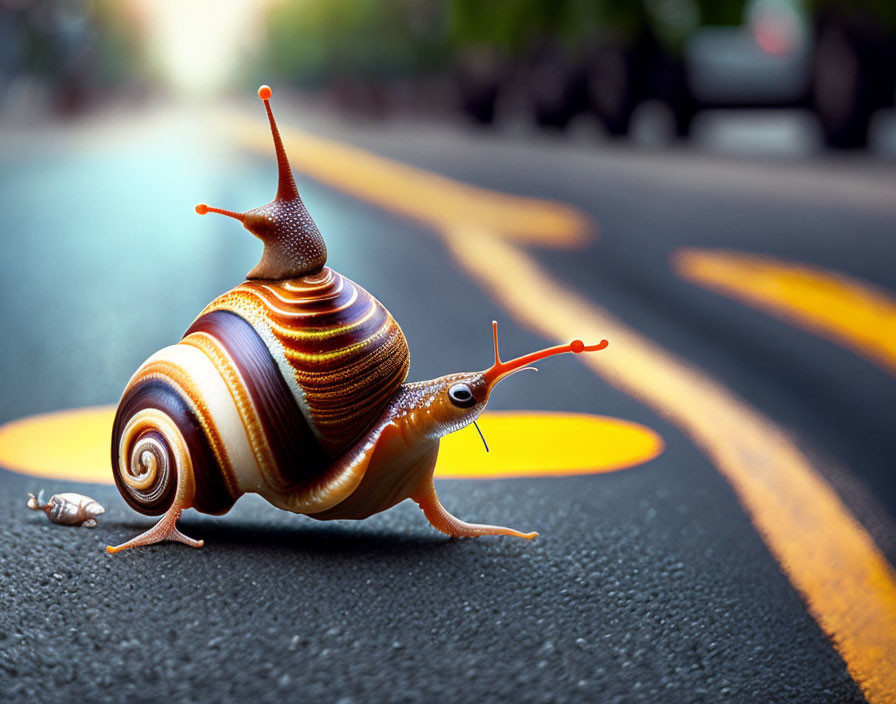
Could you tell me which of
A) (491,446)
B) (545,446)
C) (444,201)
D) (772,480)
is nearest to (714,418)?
(772,480)

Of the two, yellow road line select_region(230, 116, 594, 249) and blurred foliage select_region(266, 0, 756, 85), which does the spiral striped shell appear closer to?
yellow road line select_region(230, 116, 594, 249)

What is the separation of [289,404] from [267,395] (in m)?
0.04

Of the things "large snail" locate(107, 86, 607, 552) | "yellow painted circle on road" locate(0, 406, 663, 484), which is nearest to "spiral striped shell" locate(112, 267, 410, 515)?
"large snail" locate(107, 86, 607, 552)

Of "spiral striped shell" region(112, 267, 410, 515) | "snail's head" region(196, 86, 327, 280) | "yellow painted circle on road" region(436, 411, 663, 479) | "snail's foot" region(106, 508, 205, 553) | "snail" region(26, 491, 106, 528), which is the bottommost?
"yellow painted circle on road" region(436, 411, 663, 479)

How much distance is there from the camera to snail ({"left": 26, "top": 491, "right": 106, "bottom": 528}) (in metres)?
2.31

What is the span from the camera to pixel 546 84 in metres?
13.9

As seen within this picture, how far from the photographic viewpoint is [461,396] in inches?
81.4

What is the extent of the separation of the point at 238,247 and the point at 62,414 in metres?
2.64

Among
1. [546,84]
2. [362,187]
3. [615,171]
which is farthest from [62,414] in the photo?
[546,84]

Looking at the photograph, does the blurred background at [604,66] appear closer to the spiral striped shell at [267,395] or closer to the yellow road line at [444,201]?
the yellow road line at [444,201]

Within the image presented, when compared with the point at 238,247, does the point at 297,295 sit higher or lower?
higher

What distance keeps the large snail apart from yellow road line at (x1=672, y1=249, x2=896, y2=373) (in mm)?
2481

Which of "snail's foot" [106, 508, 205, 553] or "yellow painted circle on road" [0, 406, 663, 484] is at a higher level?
"snail's foot" [106, 508, 205, 553]

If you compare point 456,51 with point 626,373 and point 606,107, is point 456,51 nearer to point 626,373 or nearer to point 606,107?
point 606,107
